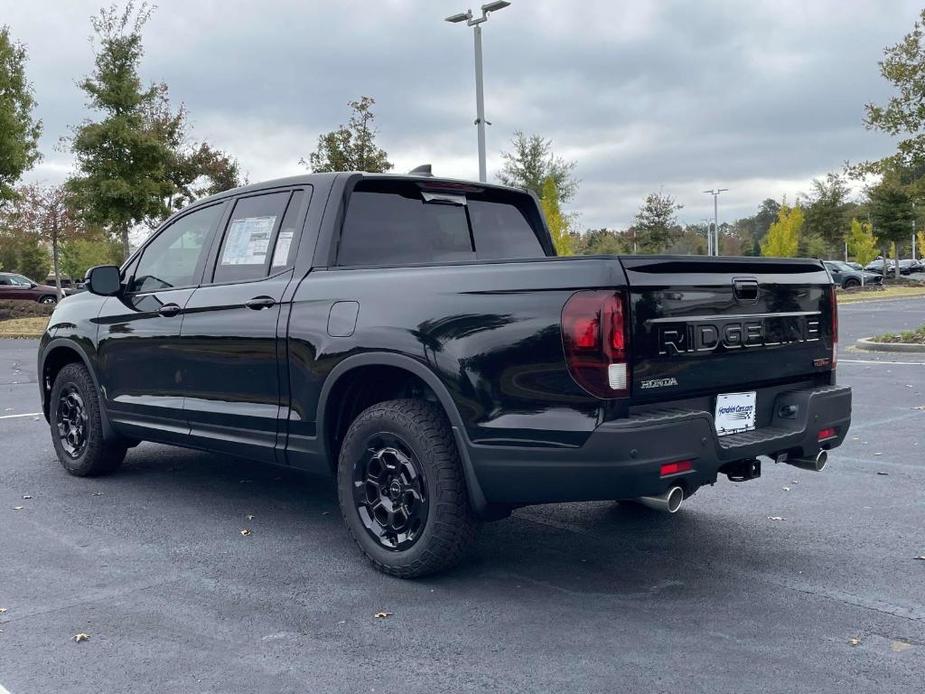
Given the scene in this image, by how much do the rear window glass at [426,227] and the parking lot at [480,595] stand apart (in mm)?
1503

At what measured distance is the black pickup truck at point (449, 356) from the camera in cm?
353

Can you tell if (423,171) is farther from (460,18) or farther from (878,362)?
(460,18)

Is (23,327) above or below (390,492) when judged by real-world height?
below

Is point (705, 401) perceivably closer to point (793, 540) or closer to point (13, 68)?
point (793, 540)

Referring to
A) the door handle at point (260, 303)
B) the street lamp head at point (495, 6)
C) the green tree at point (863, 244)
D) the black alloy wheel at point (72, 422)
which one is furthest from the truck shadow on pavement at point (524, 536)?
the green tree at point (863, 244)

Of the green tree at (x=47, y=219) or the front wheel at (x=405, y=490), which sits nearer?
the front wheel at (x=405, y=490)

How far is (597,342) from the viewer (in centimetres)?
347

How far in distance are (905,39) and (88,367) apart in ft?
54.3

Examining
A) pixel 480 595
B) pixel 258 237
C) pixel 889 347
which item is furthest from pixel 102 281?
pixel 889 347

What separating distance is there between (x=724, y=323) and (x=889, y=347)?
12435mm

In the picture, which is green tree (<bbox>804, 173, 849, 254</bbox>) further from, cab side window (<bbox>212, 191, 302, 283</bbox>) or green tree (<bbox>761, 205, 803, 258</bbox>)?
cab side window (<bbox>212, 191, 302, 283</bbox>)

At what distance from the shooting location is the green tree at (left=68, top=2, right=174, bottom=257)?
24266 mm

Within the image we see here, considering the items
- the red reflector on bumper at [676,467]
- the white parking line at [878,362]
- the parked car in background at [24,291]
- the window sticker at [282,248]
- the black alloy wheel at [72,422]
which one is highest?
the window sticker at [282,248]

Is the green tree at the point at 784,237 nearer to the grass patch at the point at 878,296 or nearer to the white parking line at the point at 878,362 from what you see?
the grass patch at the point at 878,296
